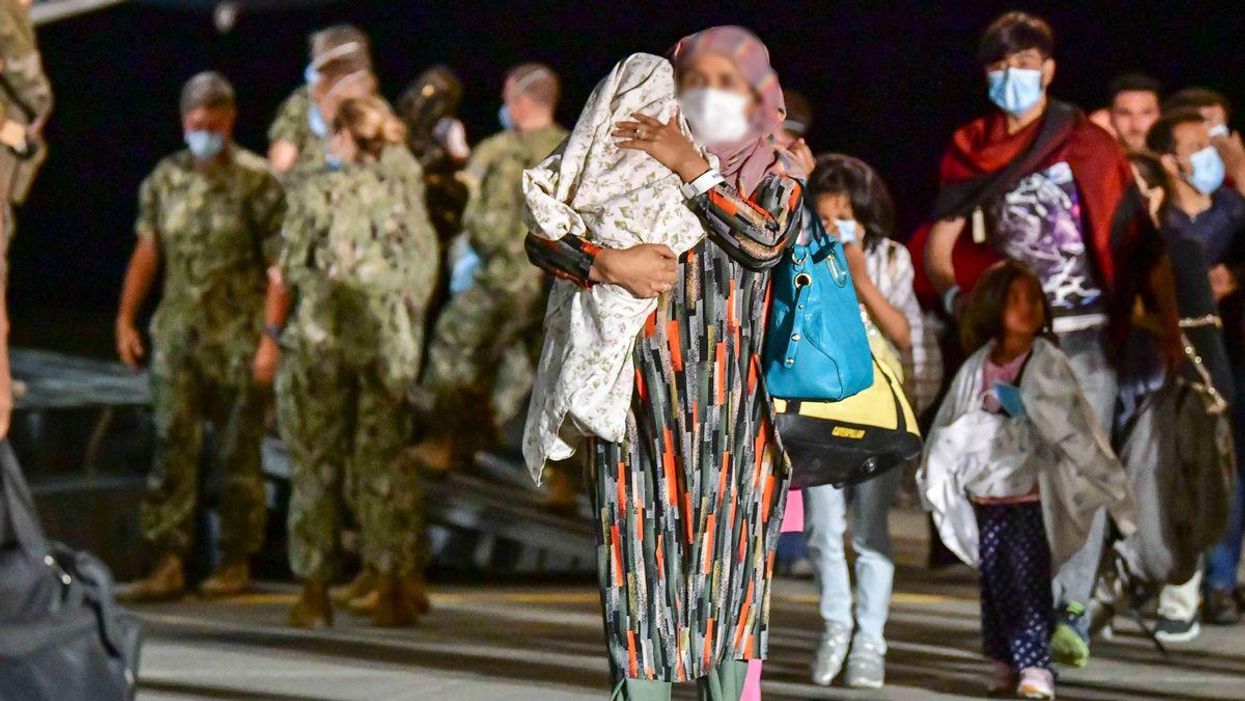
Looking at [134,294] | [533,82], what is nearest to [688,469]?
[134,294]

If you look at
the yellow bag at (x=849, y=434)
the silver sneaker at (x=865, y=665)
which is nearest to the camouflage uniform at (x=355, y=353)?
the silver sneaker at (x=865, y=665)

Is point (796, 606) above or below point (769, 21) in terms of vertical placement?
below

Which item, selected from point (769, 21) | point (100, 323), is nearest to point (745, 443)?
point (769, 21)

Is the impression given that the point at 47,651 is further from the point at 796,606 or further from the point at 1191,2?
the point at 1191,2

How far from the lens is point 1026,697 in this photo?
254 inches

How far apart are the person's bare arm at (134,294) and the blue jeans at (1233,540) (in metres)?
3.94

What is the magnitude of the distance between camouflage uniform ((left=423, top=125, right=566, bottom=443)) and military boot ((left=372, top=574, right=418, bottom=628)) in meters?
1.75

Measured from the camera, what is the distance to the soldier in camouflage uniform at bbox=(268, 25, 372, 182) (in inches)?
343

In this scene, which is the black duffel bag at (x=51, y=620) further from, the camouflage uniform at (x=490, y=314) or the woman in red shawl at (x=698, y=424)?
the camouflage uniform at (x=490, y=314)

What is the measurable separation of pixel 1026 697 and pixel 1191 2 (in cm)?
661

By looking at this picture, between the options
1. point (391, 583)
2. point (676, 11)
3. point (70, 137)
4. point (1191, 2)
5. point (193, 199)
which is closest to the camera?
point (391, 583)

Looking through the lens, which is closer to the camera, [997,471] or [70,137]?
[997,471]

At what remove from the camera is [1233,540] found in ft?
27.3

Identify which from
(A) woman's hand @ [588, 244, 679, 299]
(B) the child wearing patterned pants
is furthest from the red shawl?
(A) woman's hand @ [588, 244, 679, 299]
